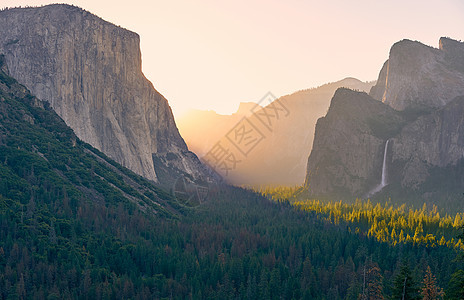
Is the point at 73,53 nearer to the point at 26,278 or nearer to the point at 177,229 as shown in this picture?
the point at 177,229

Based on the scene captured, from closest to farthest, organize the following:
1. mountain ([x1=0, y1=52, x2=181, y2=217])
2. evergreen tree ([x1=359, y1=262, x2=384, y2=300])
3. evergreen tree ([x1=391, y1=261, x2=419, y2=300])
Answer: evergreen tree ([x1=391, y1=261, x2=419, y2=300]), evergreen tree ([x1=359, y1=262, x2=384, y2=300]), mountain ([x1=0, y1=52, x2=181, y2=217])

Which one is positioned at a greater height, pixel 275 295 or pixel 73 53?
pixel 73 53

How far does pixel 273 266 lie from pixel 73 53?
124 m

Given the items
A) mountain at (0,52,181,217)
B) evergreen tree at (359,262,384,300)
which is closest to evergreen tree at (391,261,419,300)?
evergreen tree at (359,262,384,300)

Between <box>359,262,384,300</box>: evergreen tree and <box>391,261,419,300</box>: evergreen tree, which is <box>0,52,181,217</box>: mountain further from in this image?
<box>391,261,419,300</box>: evergreen tree

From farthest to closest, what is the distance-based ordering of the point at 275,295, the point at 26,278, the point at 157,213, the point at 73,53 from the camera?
the point at 73,53
the point at 157,213
the point at 275,295
the point at 26,278

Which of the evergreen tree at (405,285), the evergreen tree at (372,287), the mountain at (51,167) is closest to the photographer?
the evergreen tree at (405,285)

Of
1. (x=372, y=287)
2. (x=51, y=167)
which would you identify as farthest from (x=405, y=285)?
(x=51, y=167)

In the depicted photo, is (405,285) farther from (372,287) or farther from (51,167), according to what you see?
(51,167)

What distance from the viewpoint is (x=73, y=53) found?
199 metres

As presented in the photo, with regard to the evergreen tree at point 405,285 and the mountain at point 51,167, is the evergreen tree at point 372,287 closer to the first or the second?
the evergreen tree at point 405,285

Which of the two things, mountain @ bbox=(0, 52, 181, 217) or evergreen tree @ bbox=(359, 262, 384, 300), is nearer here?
evergreen tree @ bbox=(359, 262, 384, 300)

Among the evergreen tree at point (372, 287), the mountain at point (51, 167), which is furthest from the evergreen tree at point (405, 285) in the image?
the mountain at point (51, 167)

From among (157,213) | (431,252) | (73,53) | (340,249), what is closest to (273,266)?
(340,249)
